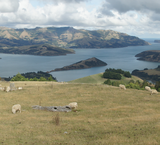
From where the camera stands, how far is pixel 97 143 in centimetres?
1295

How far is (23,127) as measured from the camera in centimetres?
1736

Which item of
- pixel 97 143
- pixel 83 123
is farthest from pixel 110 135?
pixel 83 123

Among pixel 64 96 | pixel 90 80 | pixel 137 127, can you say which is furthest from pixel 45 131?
pixel 90 80

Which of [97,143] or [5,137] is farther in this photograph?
[5,137]

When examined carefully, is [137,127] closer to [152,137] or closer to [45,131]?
[152,137]

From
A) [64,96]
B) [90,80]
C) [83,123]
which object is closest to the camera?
[83,123]

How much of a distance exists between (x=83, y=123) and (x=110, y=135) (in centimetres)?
467

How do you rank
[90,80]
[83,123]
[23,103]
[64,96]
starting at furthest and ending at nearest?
[90,80] < [64,96] < [23,103] < [83,123]

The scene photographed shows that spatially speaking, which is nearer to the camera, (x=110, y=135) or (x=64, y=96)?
(x=110, y=135)

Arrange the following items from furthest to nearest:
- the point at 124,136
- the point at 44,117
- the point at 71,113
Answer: the point at 71,113
the point at 44,117
the point at 124,136

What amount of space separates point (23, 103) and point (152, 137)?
2203cm

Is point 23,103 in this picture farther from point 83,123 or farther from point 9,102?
point 83,123

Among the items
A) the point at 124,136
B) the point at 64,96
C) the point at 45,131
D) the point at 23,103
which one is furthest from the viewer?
the point at 64,96

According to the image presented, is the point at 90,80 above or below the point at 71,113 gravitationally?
below
